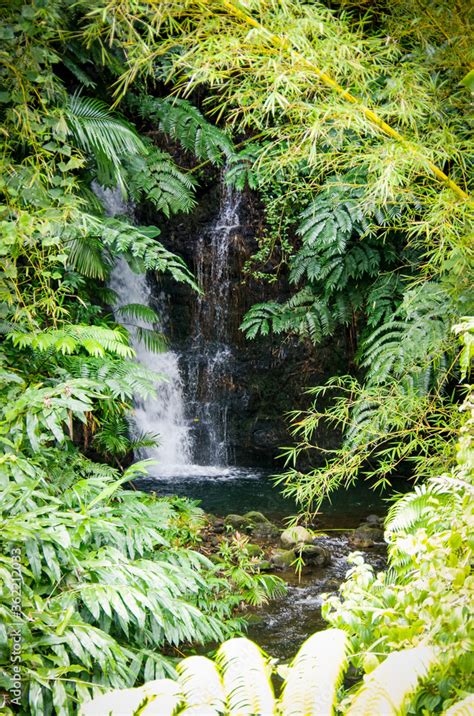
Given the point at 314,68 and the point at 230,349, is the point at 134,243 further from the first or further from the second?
the point at 230,349

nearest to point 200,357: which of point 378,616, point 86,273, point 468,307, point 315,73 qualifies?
point 86,273

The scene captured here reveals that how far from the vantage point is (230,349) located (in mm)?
8102

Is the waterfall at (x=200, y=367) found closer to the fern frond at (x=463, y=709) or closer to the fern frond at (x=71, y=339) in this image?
the fern frond at (x=71, y=339)

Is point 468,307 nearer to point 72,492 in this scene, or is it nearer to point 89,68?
point 72,492

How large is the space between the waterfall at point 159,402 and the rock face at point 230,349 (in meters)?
0.14

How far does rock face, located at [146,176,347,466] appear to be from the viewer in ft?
25.8

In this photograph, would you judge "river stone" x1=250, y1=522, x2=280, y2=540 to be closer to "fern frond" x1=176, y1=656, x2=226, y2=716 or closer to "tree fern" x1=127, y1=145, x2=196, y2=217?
"tree fern" x1=127, y1=145, x2=196, y2=217

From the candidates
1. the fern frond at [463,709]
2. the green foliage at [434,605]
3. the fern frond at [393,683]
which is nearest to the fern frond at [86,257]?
the green foliage at [434,605]

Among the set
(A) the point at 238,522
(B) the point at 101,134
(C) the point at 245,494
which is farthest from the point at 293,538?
(B) the point at 101,134

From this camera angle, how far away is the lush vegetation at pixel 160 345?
2.11 metres

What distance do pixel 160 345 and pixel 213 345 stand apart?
7.60 feet

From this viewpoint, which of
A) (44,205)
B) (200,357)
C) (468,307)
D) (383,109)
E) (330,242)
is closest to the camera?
(383,109)

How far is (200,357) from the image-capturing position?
8.16 meters

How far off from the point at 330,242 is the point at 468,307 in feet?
9.05
